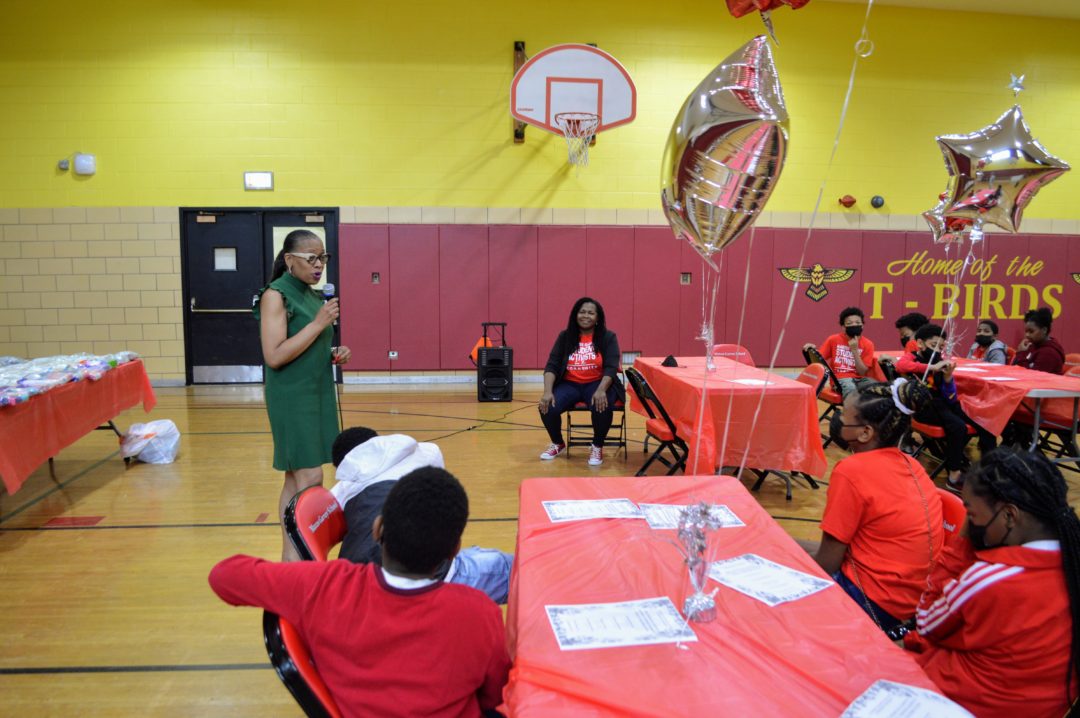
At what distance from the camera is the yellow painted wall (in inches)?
321

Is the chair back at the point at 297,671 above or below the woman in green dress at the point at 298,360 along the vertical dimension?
below

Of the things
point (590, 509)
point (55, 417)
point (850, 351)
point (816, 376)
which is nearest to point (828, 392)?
point (850, 351)

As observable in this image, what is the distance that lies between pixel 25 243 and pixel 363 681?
9421mm

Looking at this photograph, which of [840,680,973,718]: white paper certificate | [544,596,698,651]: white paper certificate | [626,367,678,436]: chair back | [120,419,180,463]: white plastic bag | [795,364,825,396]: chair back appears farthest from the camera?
[120,419,180,463]: white plastic bag

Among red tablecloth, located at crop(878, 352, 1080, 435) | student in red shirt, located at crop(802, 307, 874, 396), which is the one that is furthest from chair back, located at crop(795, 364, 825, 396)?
red tablecloth, located at crop(878, 352, 1080, 435)

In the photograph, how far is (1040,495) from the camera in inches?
54.3

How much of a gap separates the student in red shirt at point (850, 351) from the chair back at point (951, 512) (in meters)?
3.55

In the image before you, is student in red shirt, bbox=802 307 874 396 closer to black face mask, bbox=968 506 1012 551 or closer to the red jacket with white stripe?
black face mask, bbox=968 506 1012 551

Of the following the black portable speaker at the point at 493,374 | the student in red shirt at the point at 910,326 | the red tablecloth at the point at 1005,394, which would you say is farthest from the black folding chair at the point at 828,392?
the black portable speaker at the point at 493,374

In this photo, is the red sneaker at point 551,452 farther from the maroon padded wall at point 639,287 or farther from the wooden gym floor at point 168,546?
the maroon padded wall at point 639,287

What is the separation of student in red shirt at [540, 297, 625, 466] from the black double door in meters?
4.59

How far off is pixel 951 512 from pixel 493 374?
231 inches

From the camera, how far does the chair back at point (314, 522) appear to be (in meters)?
1.76

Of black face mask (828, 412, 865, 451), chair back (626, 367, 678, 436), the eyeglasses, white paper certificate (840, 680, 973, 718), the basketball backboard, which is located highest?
the basketball backboard
